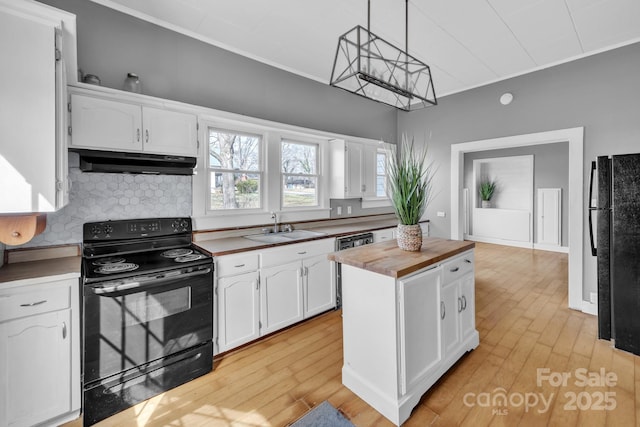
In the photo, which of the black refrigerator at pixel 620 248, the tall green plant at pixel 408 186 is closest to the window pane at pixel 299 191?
the tall green plant at pixel 408 186

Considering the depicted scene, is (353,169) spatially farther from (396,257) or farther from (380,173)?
(396,257)

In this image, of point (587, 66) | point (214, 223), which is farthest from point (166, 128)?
point (587, 66)

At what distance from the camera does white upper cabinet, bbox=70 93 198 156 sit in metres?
1.97

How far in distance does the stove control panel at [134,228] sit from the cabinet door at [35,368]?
0.73 metres

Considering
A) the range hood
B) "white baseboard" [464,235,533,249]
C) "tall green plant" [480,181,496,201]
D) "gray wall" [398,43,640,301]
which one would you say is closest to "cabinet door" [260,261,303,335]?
the range hood

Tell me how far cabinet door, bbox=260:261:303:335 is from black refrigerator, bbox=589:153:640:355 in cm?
257

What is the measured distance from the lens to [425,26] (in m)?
2.56

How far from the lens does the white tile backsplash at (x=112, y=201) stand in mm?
2113

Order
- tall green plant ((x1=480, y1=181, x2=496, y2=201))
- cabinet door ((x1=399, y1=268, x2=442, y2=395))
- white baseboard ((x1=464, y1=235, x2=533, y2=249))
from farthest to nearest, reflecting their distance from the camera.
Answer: tall green plant ((x1=480, y1=181, x2=496, y2=201))
white baseboard ((x1=464, y1=235, x2=533, y2=249))
cabinet door ((x1=399, y1=268, x2=442, y2=395))

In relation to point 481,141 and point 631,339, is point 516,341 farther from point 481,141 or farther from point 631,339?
point 481,141

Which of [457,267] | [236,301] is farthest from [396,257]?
[236,301]

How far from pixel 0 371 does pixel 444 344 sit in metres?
2.57

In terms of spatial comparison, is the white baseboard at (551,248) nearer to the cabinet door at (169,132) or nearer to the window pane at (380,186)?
the window pane at (380,186)

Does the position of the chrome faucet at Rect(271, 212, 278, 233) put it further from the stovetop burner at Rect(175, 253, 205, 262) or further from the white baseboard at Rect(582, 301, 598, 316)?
the white baseboard at Rect(582, 301, 598, 316)
